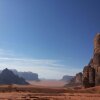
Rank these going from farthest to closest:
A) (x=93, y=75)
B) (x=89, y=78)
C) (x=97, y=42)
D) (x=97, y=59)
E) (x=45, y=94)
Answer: (x=97, y=42) < (x=97, y=59) < (x=89, y=78) < (x=93, y=75) < (x=45, y=94)

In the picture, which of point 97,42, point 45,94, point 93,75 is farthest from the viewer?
point 97,42

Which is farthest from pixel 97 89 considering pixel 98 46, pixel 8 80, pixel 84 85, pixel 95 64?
pixel 8 80

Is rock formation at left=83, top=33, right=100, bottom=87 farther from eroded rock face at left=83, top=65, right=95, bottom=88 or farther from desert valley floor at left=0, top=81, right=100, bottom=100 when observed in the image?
desert valley floor at left=0, top=81, right=100, bottom=100

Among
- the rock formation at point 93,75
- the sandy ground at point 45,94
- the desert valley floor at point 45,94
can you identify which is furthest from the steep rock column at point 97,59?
the sandy ground at point 45,94

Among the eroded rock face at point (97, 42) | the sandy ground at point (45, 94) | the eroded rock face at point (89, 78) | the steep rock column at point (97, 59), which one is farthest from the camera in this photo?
the eroded rock face at point (97, 42)

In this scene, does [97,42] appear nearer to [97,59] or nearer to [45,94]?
[97,59]

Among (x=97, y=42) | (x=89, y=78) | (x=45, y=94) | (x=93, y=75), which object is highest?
(x=97, y=42)

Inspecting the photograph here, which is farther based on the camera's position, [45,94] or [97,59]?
[97,59]

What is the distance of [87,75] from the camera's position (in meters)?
61.9

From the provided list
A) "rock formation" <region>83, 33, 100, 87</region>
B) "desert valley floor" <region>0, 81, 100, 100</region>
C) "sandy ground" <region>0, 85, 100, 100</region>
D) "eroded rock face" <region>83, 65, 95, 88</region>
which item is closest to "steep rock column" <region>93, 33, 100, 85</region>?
"rock formation" <region>83, 33, 100, 87</region>

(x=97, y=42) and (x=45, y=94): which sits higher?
(x=97, y=42)

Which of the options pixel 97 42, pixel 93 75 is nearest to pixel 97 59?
pixel 93 75

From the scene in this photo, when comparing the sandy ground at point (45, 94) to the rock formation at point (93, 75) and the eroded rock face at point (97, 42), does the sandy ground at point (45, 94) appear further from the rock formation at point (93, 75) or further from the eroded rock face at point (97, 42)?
the eroded rock face at point (97, 42)

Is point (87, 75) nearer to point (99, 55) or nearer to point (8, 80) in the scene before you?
point (99, 55)
